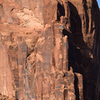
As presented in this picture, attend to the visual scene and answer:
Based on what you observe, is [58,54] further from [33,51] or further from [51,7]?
[51,7]

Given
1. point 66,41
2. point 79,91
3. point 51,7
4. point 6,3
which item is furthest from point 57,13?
point 79,91

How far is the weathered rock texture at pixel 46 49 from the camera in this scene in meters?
11.1

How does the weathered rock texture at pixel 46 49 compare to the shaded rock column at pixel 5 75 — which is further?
the shaded rock column at pixel 5 75

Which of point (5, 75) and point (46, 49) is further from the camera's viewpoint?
point (5, 75)

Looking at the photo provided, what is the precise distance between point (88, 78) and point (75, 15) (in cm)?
485

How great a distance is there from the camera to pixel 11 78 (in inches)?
488

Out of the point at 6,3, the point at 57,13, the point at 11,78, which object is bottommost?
the point at 11,78

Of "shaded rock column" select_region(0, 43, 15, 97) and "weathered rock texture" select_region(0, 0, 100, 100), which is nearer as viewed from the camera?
"weathered rock texture" select_region(0, 0, 100, 100)

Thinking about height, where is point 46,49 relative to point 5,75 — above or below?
above

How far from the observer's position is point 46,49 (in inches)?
446

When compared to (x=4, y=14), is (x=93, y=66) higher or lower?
lower

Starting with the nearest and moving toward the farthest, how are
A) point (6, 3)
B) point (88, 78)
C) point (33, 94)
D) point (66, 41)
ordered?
point (66, 41) < point (33, 94) < point (6, 3) < point (88, 78)

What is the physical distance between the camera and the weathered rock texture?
1109 centimetres

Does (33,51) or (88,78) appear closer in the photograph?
(33,51)
